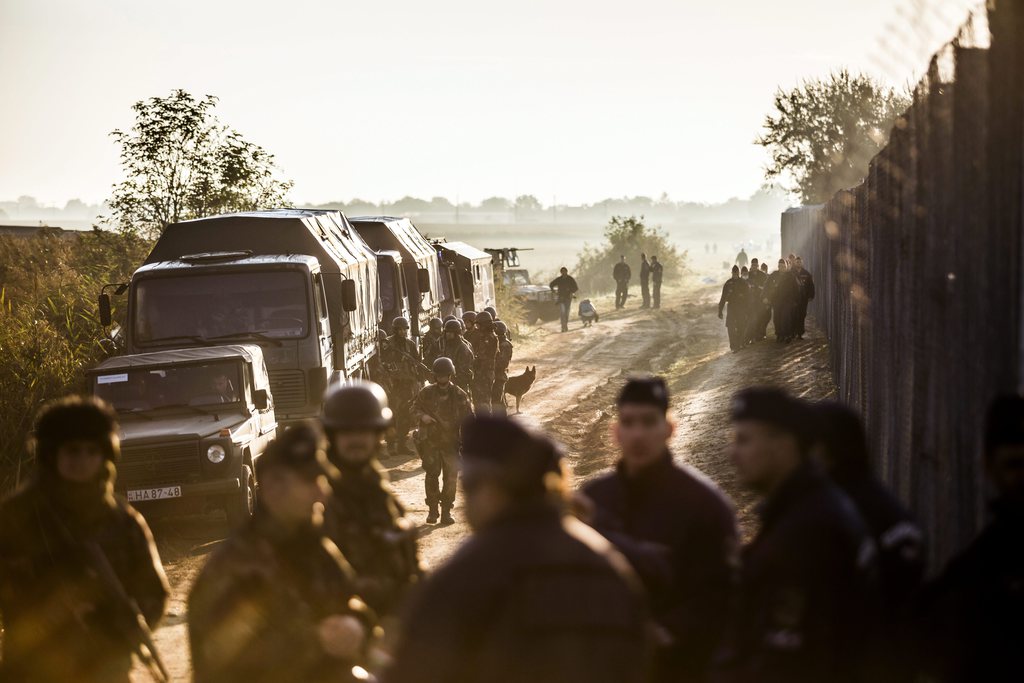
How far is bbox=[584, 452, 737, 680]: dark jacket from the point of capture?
493 centimetres

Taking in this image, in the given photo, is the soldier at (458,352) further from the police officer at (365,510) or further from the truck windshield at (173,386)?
the police officer at (365,510)

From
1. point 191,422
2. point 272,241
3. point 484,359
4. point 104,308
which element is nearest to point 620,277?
point 484,359

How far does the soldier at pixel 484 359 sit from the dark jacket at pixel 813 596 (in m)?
14.3

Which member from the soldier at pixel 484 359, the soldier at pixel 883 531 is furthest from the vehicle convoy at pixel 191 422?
the soldier at pixel 883 531

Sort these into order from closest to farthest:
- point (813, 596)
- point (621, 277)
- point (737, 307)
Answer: point (813, 596) → point (737, 307) → point (621, 277)

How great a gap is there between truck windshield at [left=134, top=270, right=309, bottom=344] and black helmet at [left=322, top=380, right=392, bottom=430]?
1024 cm

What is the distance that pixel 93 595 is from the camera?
5488 millimetres

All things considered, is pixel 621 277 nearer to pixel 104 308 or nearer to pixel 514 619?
pixel 104 308

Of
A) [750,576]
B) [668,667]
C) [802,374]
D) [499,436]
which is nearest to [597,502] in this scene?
[668,667]

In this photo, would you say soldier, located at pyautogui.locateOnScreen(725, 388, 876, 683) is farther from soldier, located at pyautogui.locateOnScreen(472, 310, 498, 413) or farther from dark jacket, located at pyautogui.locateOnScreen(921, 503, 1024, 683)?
soldier, located at pyautogui.locateOnScreen(472, 310, 498, 413)

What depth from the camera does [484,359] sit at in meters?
18.8

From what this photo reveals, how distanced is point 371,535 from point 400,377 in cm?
1380

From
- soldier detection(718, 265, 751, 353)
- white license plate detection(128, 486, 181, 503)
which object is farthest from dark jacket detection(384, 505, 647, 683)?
soldier detection(718, 265, 751, 353)

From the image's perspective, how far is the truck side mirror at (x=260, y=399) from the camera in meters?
14.0
